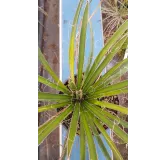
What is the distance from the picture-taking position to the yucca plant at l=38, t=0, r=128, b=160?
3.01 ft

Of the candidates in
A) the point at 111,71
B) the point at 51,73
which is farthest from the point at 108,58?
the point at 51,73

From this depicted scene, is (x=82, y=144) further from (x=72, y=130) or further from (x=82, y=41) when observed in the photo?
(x=82, y=41)

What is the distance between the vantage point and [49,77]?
3.05ft

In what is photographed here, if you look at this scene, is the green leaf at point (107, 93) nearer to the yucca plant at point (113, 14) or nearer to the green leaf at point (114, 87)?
the green leaf at point (114, 87)

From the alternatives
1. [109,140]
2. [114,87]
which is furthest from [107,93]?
[109,140]

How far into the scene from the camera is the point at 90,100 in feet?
3.10

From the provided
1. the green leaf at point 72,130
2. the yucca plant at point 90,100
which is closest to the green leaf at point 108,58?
the yucca plant at point 90,100

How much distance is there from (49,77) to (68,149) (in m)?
0.21

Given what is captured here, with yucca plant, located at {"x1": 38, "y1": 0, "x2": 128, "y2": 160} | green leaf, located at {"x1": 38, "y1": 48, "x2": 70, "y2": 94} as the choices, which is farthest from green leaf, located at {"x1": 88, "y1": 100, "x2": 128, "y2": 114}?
green leaf, located at {"x1": 38, "y1": 48, "x2": 70, "y2": 94}

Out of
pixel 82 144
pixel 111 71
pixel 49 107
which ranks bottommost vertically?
pixel 82 144

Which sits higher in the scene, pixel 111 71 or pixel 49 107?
pixel 111 71

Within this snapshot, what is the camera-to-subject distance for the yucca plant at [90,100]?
917 millimetres
